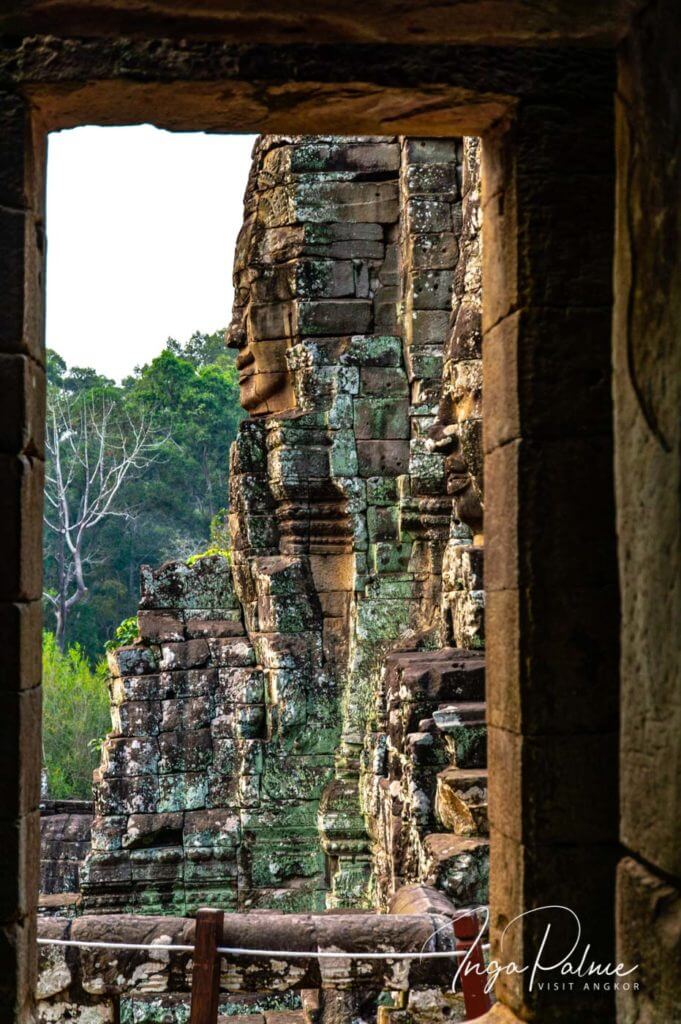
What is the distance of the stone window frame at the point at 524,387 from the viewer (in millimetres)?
3828

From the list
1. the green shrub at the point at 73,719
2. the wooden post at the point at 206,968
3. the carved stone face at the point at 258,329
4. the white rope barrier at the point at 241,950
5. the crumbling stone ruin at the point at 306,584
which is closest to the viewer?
the wooden post at the point at 206,968

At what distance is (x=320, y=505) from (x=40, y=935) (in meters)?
7.76

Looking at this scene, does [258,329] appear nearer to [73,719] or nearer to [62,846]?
[62,846]

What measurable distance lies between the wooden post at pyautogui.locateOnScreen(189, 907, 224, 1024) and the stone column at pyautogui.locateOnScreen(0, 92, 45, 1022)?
4.40 ft

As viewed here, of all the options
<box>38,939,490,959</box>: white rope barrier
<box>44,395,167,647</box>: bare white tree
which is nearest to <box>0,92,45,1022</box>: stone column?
<box>38,939,490,959</box>: white rope barrier

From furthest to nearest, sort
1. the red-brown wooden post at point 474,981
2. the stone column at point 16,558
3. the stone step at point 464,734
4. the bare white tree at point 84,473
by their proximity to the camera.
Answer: the bare white tree at point 84,473 < the stone step at point 464,734 < the red-brown wooden post at point 474,981 < the stone column at point 16,558

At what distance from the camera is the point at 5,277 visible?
150 inches

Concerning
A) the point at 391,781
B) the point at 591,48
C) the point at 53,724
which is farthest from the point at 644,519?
the point at 53,724

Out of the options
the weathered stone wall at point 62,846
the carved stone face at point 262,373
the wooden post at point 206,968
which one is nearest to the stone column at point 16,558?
the wooden post at point 206,968

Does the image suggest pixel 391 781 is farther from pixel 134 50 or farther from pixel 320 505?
pixel 134 50

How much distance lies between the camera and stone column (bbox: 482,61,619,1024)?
388 centimetres

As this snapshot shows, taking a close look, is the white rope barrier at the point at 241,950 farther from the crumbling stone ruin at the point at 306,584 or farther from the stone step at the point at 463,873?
the crumbling stone ruin at the point at 306,584

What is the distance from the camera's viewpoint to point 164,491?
3922 centimetres

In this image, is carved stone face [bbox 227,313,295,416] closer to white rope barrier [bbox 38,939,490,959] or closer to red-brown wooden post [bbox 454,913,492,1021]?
white rope barrier [bbox 38,939,490,959]
